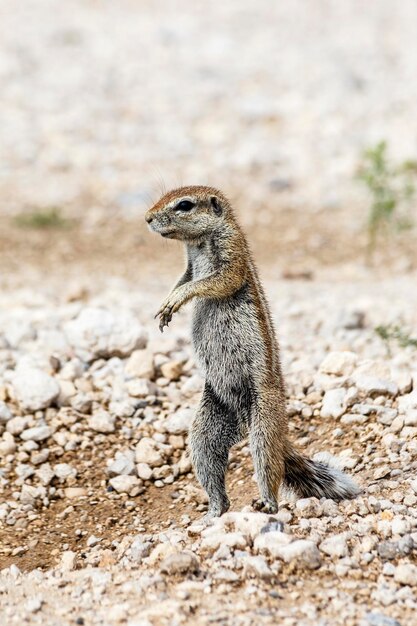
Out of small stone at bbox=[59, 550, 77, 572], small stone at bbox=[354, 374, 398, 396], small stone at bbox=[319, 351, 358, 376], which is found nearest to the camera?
small stone at bbox=[59, 550, 77, 572]

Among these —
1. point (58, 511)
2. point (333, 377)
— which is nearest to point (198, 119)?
point (333, 377)

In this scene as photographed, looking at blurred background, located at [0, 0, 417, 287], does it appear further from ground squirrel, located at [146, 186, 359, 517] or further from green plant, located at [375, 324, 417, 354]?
ground squirrel, located at [146, 186, 359, 517]

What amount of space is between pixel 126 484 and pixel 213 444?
812 mm

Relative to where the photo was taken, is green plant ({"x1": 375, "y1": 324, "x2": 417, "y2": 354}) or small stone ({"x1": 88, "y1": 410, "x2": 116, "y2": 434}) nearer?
small stone ({"x1": 88, "y1": 410, "x2": 116, "y2": 434})

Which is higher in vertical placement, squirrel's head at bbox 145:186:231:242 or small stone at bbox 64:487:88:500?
squirrel's head at bbox 145:186:231:242

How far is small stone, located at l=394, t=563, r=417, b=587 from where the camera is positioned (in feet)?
13.5

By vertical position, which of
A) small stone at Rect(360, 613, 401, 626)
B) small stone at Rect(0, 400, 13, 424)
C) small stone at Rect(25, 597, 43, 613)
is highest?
small stone at Rect(0, 400, 13, 424)

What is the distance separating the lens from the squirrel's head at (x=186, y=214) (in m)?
5.06

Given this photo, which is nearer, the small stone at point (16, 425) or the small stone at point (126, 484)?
the small stone at point (126, 484)

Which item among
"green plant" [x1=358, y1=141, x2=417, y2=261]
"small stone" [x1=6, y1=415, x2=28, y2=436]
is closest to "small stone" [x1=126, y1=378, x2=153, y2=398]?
"small stone" [x1=6, y1=415, x2=28, y2=436]

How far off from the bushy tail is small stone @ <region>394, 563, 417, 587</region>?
2.58 feet

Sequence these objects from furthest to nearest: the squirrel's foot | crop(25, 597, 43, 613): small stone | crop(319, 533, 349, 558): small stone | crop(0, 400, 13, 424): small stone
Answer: crop(0, 400, 13, 424): small stone, the squirrel's foot, crop(319, 533, 349, 558): small stone, crop(25, 597, 43, 613): small stone

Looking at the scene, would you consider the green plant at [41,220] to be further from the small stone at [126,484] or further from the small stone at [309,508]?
the small stone at [309,508]

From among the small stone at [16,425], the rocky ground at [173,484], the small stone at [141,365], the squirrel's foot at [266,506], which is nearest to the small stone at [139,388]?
the rocky ground at [173,484]
